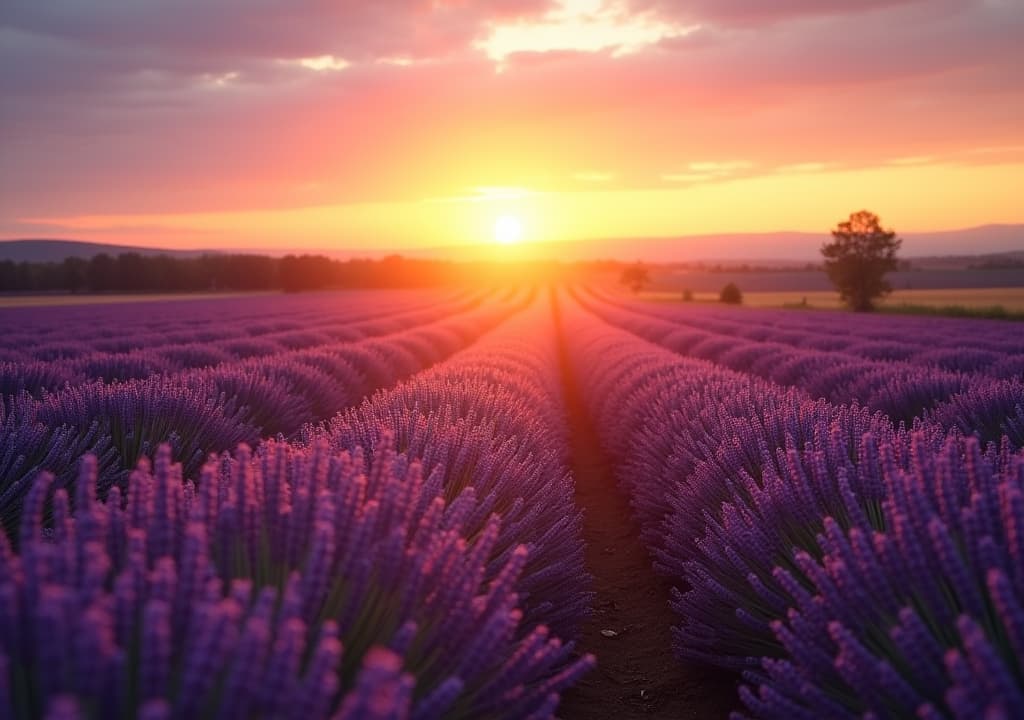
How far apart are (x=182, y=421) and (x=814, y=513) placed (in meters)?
4.14

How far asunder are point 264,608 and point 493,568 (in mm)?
1567

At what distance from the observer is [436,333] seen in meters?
16.8

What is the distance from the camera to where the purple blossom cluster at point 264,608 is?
1372mm

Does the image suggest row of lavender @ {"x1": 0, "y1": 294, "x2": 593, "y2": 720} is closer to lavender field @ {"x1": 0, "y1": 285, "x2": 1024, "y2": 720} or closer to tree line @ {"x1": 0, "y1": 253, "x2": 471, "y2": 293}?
lavender field @ {"x1": 0, "y1": 285, "x2": 1024, "y2": 720}

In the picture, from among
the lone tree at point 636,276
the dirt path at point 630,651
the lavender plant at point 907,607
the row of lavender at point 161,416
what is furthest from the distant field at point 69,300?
the lone tree at point 636,276

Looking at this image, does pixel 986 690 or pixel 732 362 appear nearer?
pixel 986 690

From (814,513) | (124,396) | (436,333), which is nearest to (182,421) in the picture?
(124,396)

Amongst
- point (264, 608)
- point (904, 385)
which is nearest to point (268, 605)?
point (264, 608)

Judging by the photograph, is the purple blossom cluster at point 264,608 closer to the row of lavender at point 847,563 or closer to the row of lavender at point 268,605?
the row of lavender at point 268,605

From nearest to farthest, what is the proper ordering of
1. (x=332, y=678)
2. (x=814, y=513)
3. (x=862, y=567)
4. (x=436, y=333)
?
(x=332, y=678) < (x=862, y=567) < (x=814, y=513) < (x=436, y=333)

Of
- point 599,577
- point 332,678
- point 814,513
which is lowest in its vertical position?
point 599,577

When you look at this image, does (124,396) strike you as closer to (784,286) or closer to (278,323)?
(278,323)

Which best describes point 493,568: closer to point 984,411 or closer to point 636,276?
point 984,411

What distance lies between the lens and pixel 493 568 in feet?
9.46
